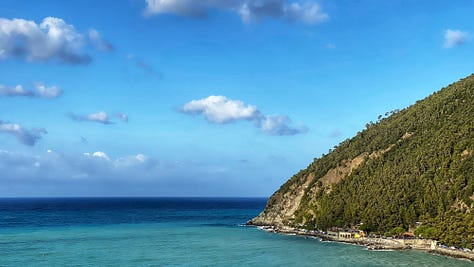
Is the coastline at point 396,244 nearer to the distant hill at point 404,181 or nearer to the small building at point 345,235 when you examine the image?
the small building at point 345,235

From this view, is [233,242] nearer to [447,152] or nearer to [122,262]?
[122,262]

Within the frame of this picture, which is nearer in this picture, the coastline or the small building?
the coastline

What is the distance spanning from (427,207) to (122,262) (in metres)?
86.0

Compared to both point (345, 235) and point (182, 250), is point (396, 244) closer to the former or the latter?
point (345, 235)

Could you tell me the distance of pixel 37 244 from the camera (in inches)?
4980

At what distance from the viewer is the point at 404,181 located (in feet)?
478

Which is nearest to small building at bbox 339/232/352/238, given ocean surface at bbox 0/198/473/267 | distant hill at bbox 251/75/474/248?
distant hill at bbox 251/75/474/248

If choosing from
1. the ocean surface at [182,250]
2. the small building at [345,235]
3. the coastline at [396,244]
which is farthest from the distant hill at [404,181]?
the ocean surface at [182,250]

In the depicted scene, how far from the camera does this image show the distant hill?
5025 inches

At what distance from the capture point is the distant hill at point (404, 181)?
419 feet

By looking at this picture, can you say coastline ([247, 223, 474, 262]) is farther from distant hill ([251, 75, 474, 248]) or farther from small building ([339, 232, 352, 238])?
distant hill ([251, 75, 474, 248])

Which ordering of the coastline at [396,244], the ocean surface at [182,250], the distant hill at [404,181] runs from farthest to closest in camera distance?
the distant hill at [404,181] → the coastline at [396,244] → the ocean surface at [182,250]

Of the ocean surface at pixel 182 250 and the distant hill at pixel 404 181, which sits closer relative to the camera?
the ocean surface at pixel 182 250

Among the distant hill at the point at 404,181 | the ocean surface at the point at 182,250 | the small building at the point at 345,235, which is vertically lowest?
the ocean surface at the point at 182,250
